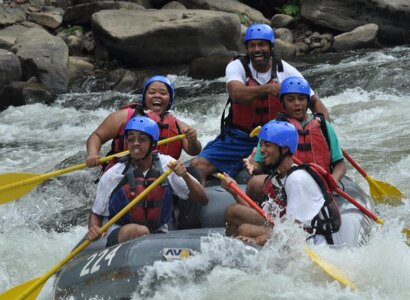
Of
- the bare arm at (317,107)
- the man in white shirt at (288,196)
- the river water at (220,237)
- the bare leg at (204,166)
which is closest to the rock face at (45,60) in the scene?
the river water at (220,237)

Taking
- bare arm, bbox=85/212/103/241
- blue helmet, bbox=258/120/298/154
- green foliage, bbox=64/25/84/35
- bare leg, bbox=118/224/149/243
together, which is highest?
blue helmet, bbox=258/120/298/154

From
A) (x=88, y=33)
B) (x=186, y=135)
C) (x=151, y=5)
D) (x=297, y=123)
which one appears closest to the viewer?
(x=297, y=123)

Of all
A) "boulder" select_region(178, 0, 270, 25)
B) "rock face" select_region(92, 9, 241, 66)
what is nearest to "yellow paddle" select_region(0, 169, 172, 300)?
"rock face" select_region(92, 9, 241, 66)

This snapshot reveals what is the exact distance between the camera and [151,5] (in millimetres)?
17734

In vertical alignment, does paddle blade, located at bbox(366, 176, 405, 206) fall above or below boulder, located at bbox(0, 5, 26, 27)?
above

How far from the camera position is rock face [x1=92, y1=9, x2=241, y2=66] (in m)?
13.9

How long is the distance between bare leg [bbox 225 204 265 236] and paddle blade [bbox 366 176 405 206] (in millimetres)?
1666

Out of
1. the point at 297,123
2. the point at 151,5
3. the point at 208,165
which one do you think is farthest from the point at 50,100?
the point at 297,123

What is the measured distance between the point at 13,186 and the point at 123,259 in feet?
4.63

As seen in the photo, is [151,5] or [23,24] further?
[151,5]

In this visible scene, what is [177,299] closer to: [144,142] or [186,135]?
[144,142]

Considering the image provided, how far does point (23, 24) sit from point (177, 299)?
12503 mm

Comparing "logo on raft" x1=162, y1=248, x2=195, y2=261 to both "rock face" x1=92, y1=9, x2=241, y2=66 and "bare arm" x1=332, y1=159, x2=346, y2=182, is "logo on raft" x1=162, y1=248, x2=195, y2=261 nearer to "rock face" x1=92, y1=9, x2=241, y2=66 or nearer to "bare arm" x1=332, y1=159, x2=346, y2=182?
"bare arm" x1=332, y1=159, x2=346, y2=182

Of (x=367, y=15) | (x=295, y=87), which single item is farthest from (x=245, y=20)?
(x=295, y=87)
